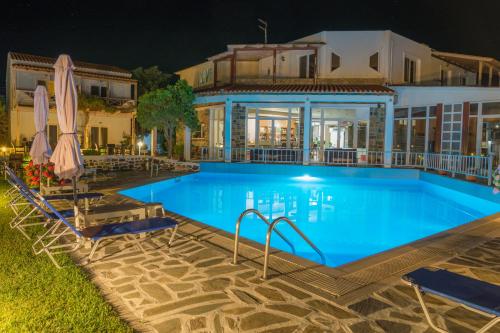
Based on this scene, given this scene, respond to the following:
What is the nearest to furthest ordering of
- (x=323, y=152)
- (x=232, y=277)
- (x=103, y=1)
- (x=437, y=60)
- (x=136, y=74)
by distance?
(x=232, y=277) < (x=323, y=152) < (x=437, y=60) < (x=103, y=1) < (x=136, y=74)

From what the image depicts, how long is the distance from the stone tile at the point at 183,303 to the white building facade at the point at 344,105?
46.6ft

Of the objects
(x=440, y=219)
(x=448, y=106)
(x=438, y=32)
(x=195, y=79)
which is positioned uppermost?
(x=438, y=32)

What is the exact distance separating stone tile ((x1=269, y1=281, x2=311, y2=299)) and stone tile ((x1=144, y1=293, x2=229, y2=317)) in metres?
0.60

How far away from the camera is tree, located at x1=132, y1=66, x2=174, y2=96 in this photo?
30.0m

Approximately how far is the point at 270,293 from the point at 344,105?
1561 centimetres

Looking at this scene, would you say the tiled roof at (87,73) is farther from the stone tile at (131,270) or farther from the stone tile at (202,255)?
the stone tile at (131,270)

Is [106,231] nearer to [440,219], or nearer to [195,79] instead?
[440,219]

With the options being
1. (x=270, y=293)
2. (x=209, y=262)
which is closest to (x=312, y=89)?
(x=209, y=262)

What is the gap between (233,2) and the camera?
26.4 m

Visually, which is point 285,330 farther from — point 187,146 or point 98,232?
point 187,146

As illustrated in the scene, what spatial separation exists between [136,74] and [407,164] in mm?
21357

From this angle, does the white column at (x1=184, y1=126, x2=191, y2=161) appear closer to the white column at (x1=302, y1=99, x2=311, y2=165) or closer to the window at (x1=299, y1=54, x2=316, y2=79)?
the white column at (x1=302, y1=99, x2=311, y2=165)

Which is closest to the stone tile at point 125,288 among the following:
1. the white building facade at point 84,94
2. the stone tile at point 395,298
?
the stone tile at point 395,298

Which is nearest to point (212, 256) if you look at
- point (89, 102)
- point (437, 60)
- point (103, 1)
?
point (89, 102)
